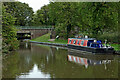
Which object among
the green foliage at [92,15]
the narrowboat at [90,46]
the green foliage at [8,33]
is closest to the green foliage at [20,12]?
the green foliage at [92,15]

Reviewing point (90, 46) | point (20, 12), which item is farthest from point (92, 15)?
point (20, 12)

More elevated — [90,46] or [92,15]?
[92,15]

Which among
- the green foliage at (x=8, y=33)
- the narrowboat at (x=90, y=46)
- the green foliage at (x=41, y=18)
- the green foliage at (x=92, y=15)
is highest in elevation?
the green foliage at (x=41, y=18)

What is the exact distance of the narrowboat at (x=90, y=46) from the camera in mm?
20484

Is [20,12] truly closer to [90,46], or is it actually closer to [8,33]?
[8,33]

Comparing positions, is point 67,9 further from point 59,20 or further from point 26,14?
point 26,14

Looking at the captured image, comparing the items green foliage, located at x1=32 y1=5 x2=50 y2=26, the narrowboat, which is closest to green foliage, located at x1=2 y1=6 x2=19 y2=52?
the narrowboat

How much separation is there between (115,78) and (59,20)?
93.8 ft

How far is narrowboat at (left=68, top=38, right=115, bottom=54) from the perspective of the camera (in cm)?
2048

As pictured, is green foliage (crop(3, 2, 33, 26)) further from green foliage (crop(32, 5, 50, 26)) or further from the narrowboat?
the narrowboat

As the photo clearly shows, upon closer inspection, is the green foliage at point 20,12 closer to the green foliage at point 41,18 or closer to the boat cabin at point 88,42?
the green foliage at point 41,18

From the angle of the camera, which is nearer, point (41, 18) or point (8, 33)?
point (8, 33)

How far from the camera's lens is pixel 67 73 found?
39.6ft

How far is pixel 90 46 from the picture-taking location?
2173cm
